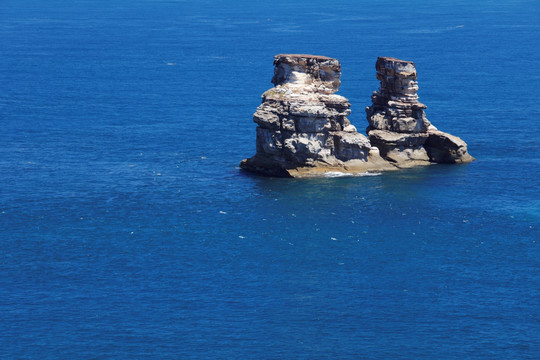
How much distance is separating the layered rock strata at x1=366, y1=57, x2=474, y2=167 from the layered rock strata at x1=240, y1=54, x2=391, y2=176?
16.6 ft

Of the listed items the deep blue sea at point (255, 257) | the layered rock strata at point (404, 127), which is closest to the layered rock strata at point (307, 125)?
the deep blue sea at point (255, 257)

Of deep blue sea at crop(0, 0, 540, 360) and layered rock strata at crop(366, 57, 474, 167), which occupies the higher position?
layered rock strata at crop(366, 57, 474, 167)

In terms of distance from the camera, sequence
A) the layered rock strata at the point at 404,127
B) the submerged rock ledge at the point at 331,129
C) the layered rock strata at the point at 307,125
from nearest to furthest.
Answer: the layered rock strata at the point at 307,125
the submerged rock ledge at the point at 331,129
the layered rock strata at the point at 404,127

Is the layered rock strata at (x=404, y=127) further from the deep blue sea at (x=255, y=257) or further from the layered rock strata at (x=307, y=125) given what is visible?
the layered rock strata at (x=307, y=125)

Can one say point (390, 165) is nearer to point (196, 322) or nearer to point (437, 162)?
point (437, 162)

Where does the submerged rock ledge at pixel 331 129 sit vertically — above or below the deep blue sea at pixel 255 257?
above

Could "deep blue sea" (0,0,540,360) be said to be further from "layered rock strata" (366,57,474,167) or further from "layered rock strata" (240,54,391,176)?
"layered rock strata" (366,57,474,167)

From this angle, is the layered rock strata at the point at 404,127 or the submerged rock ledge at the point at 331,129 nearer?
the submerged rock ledge at the point at 331,129

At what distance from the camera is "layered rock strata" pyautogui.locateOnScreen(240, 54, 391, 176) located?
151 m

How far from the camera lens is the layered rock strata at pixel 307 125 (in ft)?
496

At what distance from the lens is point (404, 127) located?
15988cm

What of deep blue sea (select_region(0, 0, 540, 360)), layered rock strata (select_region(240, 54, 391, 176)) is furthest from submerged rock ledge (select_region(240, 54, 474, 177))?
deep blue sea (select_region(0, 0, 540, 360))

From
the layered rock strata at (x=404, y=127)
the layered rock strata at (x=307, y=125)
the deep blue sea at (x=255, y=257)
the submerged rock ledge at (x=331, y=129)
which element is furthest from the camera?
the layered rock strata at (x=404, y=127)

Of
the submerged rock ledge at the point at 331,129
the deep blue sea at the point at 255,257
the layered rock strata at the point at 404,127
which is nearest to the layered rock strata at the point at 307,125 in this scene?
the submerged rock ledge at the point at 331,129
